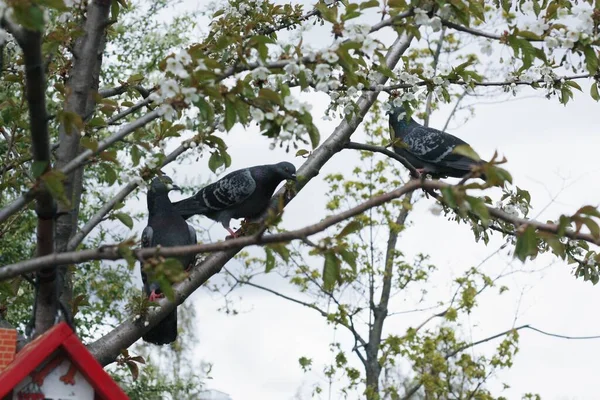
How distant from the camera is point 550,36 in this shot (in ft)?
14.3

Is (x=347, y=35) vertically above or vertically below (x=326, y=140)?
below

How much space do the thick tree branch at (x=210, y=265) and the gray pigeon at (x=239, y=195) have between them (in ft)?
3.12

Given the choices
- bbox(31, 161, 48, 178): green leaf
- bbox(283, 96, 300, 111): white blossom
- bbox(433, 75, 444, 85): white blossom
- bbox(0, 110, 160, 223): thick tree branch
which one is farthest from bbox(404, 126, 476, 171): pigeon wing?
bbox(31, 161, 48, 178): green leaf

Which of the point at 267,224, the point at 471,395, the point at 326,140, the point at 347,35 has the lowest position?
the point at 267,224

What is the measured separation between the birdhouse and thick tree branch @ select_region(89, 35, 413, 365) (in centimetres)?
105

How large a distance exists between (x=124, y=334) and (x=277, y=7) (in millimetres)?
2459

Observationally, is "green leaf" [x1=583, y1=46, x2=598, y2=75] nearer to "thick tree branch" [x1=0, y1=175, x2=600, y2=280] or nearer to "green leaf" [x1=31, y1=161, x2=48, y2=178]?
"thick tree branch" [x1=0, y1=175, x2=600, y2=280]

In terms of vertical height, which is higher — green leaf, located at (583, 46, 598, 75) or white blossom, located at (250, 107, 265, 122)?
green leaf, located at (583, 46, 598, 75)

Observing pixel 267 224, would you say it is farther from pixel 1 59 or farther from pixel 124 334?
pixel 1 59

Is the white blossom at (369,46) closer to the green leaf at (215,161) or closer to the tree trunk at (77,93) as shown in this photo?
the green leaf at (215,161)

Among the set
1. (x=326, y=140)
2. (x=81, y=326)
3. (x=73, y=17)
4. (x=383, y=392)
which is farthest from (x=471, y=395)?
(x=73, y=17)

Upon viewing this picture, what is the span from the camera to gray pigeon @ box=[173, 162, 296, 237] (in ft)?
23.1

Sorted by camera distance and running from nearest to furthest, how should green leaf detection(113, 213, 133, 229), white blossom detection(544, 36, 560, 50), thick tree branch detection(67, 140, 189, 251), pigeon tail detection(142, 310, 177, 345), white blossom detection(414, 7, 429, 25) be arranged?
white blossom detection(414, 7, 429, 25)
white blossom detection(544, 36, 560, 50)
thick tree branch detection(67, 140, 189, 251)
green leaf detection(113, 213, 133, 229)
pigeon tail detection(142, 310, 177, 345)

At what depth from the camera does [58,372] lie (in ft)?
12.5
